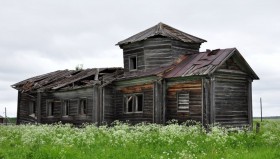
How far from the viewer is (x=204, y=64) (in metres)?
23.7

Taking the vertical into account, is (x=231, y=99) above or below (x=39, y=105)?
above

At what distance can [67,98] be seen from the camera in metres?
31.6

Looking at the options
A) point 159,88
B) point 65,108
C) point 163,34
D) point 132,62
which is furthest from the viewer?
point 65,108

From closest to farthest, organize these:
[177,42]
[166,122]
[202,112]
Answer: [202,112] < [166,122] < [177,42]

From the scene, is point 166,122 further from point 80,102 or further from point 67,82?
point 67,82

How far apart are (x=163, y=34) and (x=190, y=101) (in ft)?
20.9

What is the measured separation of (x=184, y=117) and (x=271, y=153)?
1149 cm

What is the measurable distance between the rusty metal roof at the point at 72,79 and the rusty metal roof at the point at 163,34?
319cm

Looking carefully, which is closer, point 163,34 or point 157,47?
point 163,34

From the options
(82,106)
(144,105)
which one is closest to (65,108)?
(82,106)

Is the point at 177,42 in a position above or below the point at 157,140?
above

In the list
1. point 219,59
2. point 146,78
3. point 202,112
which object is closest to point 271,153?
point 202,112

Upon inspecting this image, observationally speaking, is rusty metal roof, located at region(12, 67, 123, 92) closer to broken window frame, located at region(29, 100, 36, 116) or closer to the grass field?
broken window frame, located at region(29, 100, 36, 116)

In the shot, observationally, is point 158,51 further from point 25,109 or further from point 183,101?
point 25,109
